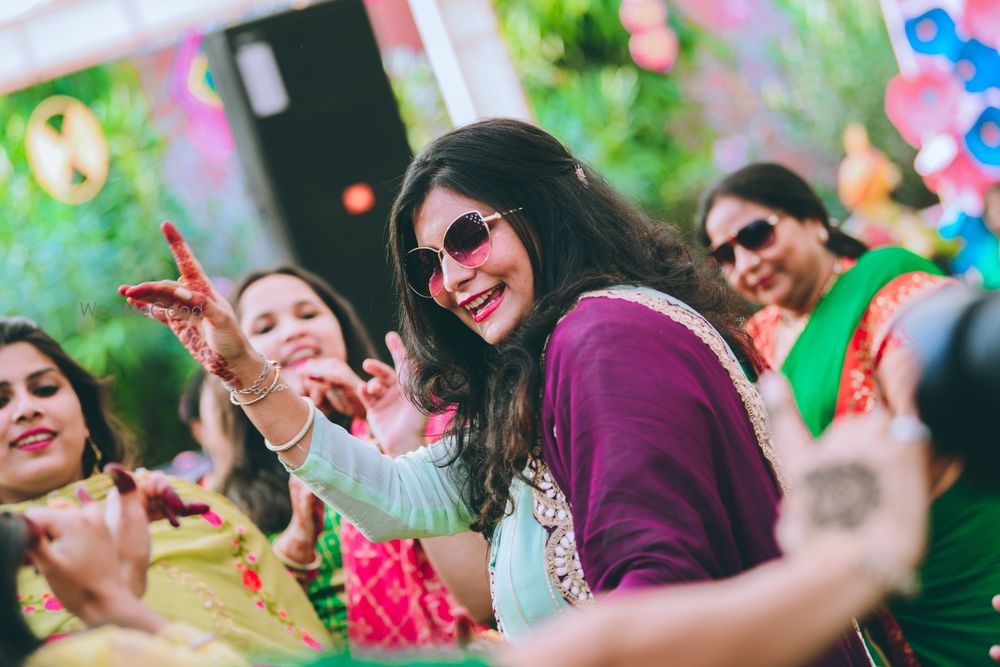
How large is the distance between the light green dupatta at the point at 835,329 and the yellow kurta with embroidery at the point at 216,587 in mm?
1361

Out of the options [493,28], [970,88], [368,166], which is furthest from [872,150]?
[368,166]

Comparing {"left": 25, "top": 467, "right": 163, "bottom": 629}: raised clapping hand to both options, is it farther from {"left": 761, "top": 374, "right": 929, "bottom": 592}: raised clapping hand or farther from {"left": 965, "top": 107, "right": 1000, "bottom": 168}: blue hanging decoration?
{"left": 965, "top": 107, "right": 1000, "bottom": 168}: blue hanging decoration

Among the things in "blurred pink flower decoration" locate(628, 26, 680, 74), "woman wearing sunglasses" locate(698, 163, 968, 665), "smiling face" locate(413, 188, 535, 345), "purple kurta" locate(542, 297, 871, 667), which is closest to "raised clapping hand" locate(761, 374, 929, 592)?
"purple kurta" locate(542, 297, 871, 667)

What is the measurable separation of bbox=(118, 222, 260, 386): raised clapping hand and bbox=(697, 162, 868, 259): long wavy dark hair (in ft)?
6.14

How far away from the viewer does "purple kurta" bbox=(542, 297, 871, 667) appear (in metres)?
1.18

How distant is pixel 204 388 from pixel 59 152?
15.2 feet

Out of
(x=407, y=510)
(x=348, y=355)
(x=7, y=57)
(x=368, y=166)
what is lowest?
(x=407, y=510)

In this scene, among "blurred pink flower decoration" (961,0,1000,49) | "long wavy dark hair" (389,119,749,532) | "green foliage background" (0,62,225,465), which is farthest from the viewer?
"green foliage background" (0,62,225,465)

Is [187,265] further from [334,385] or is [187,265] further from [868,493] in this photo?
[868,493]

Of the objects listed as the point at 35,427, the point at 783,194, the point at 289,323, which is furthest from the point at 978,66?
the point at 35,427

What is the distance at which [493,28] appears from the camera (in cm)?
416

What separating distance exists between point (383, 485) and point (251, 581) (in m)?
0.68

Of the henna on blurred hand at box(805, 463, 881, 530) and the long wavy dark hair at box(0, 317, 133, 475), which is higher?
the long wavy dark hair at box(0, 317, 133, 475)

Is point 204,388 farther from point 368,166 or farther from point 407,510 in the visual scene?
point 407,510
